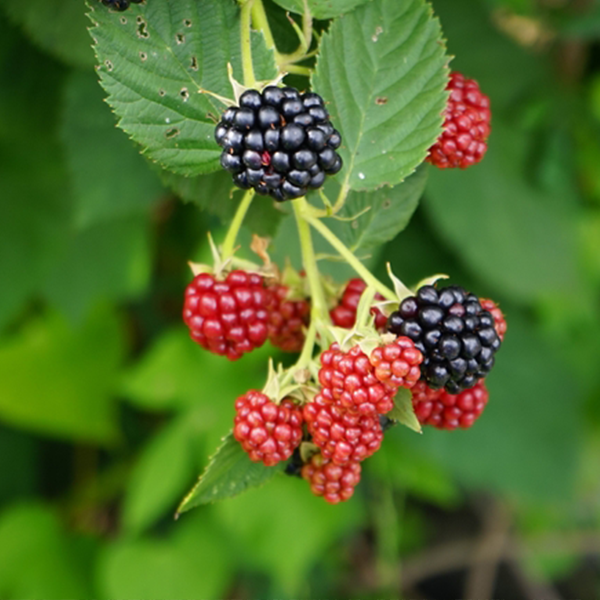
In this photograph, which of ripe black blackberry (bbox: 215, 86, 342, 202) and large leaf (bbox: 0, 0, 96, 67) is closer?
ripe black blackberry (bbox: 215, 86, 342, 202)

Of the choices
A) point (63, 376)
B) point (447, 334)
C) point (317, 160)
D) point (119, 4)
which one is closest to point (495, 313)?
point (447, 334)

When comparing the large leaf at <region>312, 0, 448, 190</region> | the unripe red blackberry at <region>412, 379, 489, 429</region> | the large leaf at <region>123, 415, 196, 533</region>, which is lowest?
the large leaf at <region>123, 415, 196, 533</region>

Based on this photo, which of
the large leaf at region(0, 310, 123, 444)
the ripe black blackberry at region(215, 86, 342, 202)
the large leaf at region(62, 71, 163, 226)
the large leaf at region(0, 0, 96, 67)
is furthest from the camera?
the large leaf at region(0, 310, 123, 444)

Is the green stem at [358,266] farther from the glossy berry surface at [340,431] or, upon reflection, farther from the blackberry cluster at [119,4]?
the blackberry cluster at [119,4]

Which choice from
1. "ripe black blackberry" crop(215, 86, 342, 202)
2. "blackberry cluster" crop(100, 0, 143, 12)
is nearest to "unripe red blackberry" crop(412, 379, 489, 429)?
"ripe black blackberry" crop(215, 86, 342, 202)

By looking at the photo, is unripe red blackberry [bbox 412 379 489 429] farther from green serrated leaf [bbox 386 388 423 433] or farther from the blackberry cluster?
the blackberry cluster

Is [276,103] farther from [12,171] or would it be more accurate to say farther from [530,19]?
[530,19]

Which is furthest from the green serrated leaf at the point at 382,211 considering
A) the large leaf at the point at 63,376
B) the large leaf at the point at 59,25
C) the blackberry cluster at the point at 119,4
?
the large leaf at the point at 63,376

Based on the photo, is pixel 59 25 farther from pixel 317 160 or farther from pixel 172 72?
pixel 317 160
